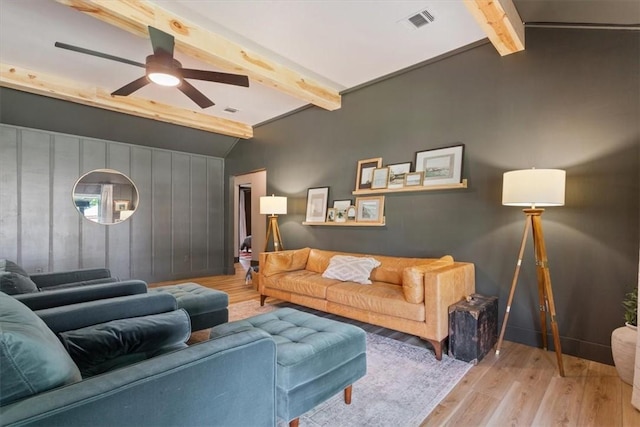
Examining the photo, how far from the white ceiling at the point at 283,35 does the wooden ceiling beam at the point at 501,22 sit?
306mm

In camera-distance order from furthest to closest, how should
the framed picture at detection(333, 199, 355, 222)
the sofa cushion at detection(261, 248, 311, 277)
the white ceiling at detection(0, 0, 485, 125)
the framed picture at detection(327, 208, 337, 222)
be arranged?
1. the framed picture at detection(327, 208, 337, 222)
2. the framed picture at detection(333, 199, 355, 222)
3. the sofa cushion at detection(261, 248, 311, 277)
4. the white ceiling at detection(0, 0, 485, 125)

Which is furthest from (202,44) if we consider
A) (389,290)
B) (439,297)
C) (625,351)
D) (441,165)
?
(625,351)

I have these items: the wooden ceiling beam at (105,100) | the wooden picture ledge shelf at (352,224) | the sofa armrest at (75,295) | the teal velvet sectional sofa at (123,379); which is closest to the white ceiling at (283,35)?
the wooden ceiling beam at (105,100)

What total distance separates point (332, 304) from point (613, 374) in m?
2.27

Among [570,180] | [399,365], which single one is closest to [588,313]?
[570,180]

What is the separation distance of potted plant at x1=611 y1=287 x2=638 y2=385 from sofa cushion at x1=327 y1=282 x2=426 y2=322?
49.9 inches

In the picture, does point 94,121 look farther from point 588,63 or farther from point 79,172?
point 588,63

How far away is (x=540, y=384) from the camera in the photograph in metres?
2.15

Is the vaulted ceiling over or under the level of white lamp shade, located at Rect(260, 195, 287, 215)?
over

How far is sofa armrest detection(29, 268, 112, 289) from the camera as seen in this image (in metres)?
2.90

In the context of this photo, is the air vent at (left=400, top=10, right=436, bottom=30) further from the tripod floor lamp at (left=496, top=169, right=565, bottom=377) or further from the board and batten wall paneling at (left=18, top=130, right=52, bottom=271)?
the board and batten wall paneling at (left=18, top=130, right=52, bottom=271)

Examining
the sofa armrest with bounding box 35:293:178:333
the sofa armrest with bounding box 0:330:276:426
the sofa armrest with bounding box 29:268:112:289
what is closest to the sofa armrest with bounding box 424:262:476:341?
the sofa armrest with bounding box 0:330:276:426

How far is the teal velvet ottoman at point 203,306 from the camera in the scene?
275 cm

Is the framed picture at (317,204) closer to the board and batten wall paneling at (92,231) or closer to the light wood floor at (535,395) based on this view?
the light wood floor at (535,395)
